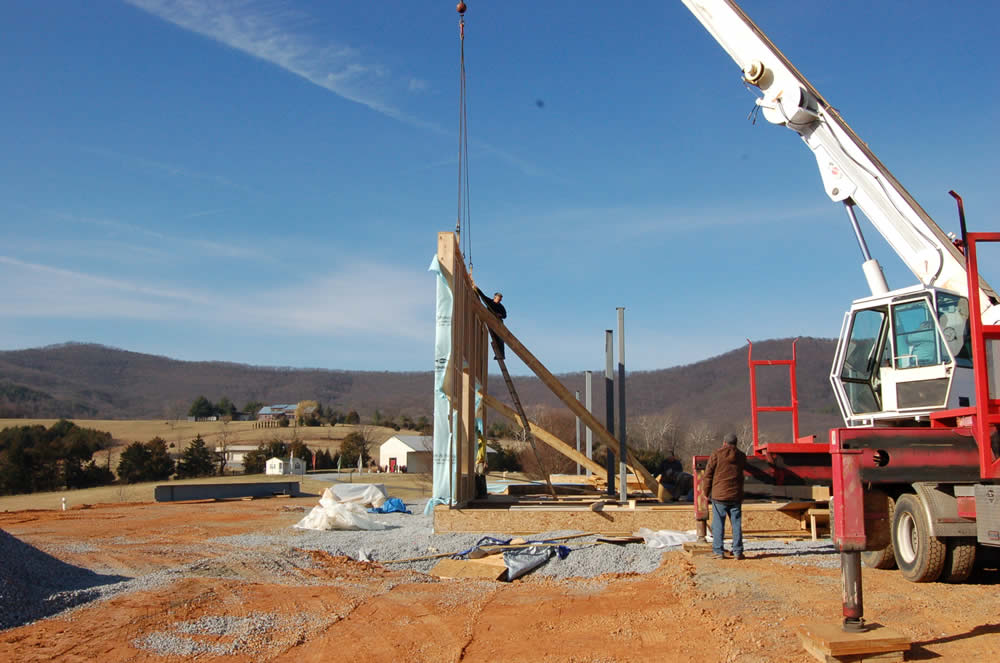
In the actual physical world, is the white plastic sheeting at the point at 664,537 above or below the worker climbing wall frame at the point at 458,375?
below

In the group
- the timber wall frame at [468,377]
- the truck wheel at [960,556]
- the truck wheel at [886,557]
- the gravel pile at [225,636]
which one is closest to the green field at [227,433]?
the timber wall frame at [468,377]

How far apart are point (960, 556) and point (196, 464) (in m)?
42.5

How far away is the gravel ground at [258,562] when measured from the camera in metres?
6.59

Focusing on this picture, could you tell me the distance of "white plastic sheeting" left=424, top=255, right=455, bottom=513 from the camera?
11.4m

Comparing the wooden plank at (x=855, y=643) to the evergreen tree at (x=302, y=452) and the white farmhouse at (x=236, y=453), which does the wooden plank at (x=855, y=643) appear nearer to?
the evergreen tree at (x=302, y=452)

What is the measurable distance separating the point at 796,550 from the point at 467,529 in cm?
425

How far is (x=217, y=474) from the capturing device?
44812mm

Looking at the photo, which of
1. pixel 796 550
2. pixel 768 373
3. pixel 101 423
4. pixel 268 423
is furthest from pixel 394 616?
pixel 768 373

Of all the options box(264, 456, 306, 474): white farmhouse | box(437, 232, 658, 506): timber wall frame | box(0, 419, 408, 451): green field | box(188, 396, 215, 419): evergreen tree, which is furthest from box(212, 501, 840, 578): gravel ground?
box(188, 396, 215, 419): evergreen tree

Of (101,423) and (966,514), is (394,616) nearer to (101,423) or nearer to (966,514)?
(966,514)

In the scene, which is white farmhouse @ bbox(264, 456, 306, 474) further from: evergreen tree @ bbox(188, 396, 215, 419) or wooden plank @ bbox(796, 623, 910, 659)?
evergreen tree @ bbox(188, 396, 215, 419)

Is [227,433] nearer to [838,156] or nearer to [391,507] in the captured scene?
[391,507]

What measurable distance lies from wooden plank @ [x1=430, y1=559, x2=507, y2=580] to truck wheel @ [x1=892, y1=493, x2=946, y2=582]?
12.8 feet

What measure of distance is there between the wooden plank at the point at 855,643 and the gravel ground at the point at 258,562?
3.87 metres
